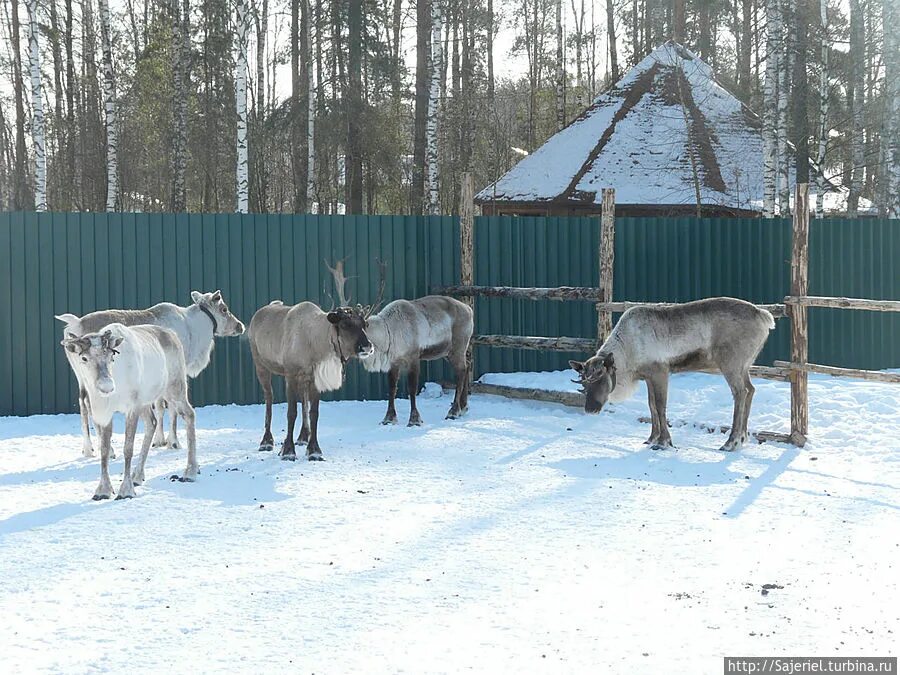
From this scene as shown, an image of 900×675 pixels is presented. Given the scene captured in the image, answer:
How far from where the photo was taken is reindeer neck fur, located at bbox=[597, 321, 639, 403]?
9578 mm

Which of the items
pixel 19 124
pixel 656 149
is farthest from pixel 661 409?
pixel 19 124

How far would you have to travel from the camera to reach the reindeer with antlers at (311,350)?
9078mm

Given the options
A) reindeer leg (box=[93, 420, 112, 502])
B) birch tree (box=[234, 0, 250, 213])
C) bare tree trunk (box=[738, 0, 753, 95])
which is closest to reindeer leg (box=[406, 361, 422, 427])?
reindeer leg (box=[93, 420, 112, 502])

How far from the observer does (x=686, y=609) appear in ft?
16.4

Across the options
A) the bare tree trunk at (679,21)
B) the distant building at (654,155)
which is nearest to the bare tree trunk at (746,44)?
the bare tree trunk at (679,21)

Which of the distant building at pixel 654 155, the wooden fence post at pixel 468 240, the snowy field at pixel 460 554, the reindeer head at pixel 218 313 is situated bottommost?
the snowy field at pixel 460 554

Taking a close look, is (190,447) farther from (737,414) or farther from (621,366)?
(737,414)

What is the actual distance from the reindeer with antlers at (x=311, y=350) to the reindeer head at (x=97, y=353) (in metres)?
2.09

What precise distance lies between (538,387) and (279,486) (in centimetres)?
467

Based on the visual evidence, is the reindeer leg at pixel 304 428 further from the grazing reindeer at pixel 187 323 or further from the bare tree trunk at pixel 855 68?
the bare tree trunk at pixel 855 68

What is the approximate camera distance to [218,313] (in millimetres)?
10352

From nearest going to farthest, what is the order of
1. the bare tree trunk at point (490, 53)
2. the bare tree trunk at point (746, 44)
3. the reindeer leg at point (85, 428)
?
the reindeer leg at point (85, 428) < the bare tree trunk at point (746, 44) < the bare tree trunk at point (490, 53)

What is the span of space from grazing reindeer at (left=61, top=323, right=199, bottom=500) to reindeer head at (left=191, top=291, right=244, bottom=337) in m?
1.91

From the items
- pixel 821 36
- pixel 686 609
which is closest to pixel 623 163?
pixel 821 36
